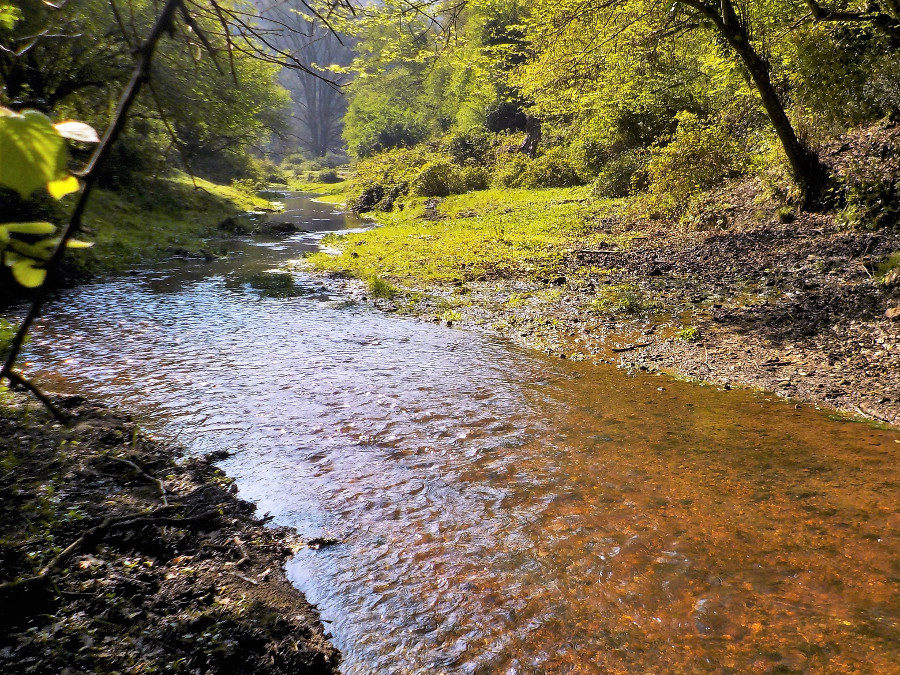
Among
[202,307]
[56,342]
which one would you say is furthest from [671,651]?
[202,307]

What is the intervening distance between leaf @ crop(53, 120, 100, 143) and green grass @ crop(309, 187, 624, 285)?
9.13m

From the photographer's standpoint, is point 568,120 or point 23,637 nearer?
point 23,637

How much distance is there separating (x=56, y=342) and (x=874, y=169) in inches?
464

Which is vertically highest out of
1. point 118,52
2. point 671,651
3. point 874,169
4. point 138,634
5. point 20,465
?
point 118,52

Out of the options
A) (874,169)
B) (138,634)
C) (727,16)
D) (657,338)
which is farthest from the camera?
(727,16)

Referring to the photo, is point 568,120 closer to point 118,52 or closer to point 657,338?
point 118,52

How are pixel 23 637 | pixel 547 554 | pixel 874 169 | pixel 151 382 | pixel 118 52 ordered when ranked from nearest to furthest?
pixel 23 637, pixel 547 554, pixel 151 382, pixel 874 169, pixel 118 52

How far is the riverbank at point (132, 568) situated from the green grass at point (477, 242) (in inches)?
279

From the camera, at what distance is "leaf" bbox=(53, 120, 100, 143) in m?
0.61

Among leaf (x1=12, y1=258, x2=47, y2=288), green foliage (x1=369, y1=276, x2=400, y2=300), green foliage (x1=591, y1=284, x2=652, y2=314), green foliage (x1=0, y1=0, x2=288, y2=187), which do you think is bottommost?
green foliage (x1=369, y1=276, x2=400, y2=300)

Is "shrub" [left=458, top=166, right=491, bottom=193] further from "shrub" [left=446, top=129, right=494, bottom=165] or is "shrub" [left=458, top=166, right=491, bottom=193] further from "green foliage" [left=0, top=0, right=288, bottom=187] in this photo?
"green foliage" [left=0, top=0, right=288, bottom=187]

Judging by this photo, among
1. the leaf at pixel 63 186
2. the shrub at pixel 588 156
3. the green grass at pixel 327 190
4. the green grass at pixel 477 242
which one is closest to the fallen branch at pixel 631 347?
the green grass at pixel 477 242

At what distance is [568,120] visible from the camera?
2475 centimetres

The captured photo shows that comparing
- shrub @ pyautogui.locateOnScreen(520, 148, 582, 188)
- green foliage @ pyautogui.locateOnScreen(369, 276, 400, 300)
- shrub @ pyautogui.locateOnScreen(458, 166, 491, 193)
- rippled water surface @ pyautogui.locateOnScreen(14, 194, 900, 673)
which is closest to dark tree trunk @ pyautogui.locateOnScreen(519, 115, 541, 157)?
shrub @ pyautogui.locateOnScreen(458, 166, 491, 193)
